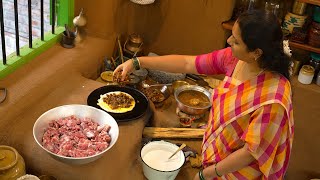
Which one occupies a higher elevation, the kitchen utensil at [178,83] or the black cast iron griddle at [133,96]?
the black cast iron griddle at [133,96]

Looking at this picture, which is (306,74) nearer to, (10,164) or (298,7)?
(298,7)

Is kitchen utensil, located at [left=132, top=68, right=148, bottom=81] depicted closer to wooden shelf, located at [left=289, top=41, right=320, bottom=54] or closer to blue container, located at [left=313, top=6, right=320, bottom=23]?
wooden shelf, located at [left=289, top=41, right=320, bottom=54]

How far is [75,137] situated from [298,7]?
169cm

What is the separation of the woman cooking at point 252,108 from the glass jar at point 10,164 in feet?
2.57

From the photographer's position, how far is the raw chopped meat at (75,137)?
1684 millimetres

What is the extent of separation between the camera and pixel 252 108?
1.42 metres

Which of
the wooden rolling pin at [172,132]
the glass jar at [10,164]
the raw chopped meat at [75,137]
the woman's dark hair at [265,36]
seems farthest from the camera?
the wooden rolling pin at [172,132]

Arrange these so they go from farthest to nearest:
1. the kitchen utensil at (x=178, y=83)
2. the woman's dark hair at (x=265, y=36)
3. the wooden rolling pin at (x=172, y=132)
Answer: the kitchen utensil at (x=178, y=83)
the wooden rolling pin at (x=172, y=132)
the woman's dark hair at (x=265, y=36)

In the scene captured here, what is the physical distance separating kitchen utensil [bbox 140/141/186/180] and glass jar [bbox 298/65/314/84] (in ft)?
3.74

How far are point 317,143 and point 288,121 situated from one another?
4.88ft

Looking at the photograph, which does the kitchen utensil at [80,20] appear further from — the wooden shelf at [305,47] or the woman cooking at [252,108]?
the wooden shelf at [305,47]

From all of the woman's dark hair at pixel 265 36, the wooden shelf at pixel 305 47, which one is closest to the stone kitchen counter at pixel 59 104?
the woman's dark hair at pixel 265 36

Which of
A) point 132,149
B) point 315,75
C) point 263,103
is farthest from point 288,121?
point 315,75

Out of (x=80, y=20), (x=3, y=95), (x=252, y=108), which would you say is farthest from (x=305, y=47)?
(x=3, y=95)
